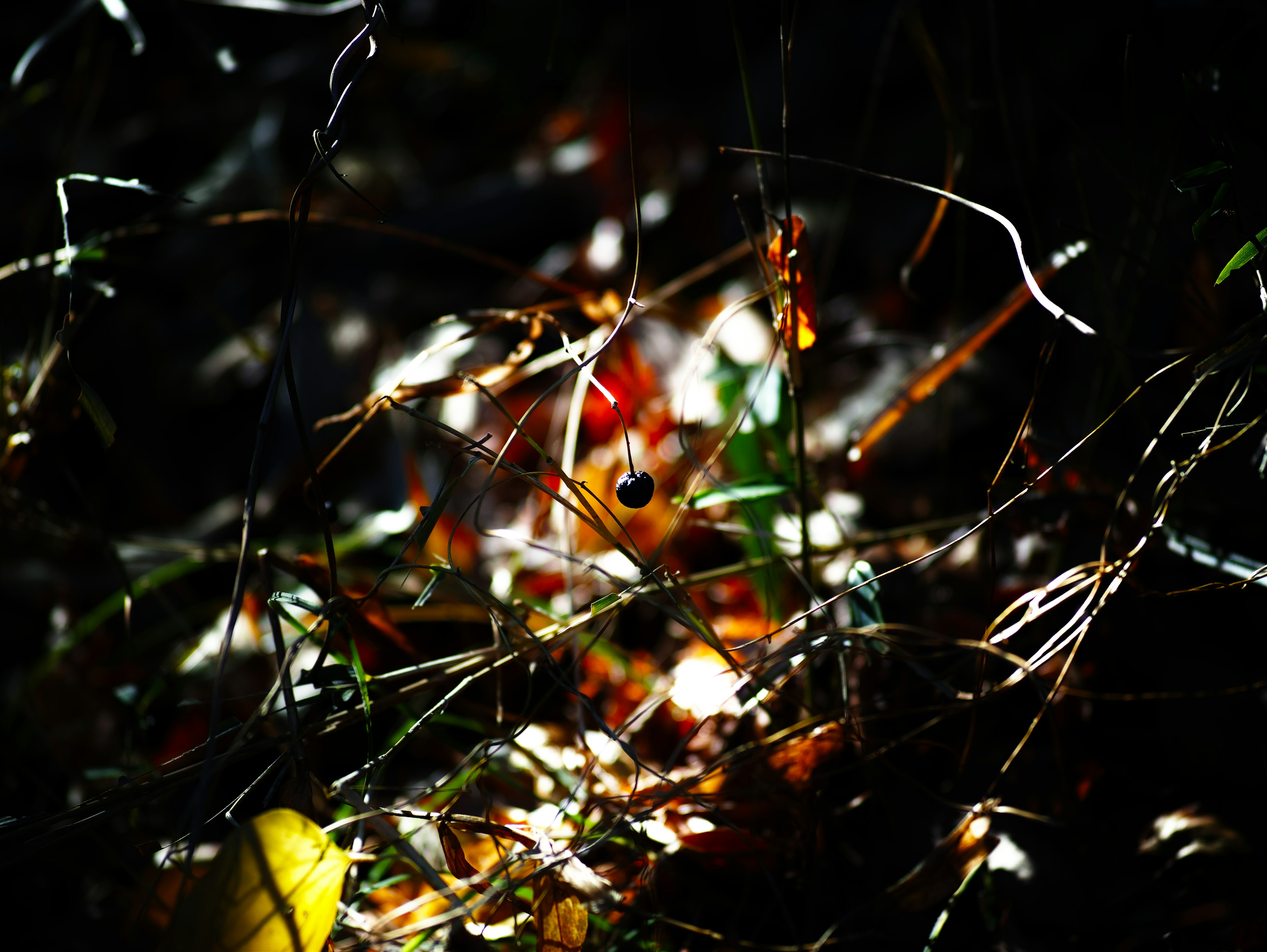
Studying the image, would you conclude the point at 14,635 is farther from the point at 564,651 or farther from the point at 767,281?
the point at 767,281

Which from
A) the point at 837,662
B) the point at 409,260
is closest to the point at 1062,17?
the point at 837,662

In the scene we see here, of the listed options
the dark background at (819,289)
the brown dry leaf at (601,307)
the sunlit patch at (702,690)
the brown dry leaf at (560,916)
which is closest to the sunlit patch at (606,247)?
the dark background at (819,289)

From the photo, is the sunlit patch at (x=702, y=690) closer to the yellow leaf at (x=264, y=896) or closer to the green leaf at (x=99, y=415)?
the yellow leaf at (x=264, y=896)

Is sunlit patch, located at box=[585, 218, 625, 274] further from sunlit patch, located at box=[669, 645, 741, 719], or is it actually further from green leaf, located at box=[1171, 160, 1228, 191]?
green leaf, located at box=[1171, 160, 1228, 191]

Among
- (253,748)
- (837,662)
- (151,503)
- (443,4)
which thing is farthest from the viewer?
(443,4)

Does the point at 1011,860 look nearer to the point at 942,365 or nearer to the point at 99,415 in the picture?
the point at 942,365

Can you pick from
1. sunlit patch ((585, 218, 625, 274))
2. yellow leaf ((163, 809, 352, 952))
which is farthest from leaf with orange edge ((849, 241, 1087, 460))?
sunlit patch ((585, 218, 625, 274))
